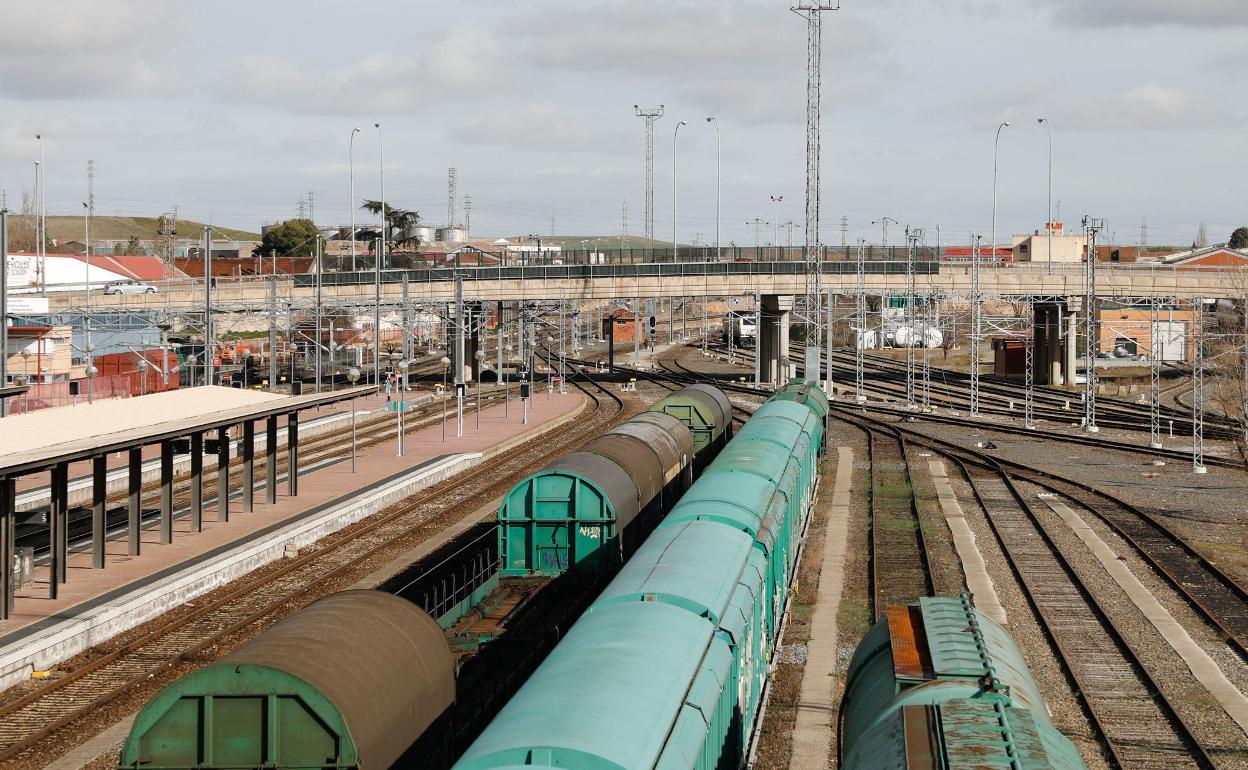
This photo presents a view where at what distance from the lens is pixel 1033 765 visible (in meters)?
8.46

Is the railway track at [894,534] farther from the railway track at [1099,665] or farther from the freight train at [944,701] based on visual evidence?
the freight train at [944,701]

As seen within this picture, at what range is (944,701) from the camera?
964cm

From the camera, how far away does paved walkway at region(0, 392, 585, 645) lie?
2298 centimetres

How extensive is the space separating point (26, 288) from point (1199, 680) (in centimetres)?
8497

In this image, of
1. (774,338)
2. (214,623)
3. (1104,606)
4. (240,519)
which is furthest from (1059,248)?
(214,623)

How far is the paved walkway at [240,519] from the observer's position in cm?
2298

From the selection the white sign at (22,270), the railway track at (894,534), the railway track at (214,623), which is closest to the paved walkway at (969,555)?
the railway track at (894,534)

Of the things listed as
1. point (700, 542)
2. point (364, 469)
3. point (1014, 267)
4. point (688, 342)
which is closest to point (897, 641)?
point (700, 542)

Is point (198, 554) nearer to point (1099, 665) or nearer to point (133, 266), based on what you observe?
point (1099, 665)

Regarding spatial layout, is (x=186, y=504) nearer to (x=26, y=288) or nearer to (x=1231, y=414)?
(x=1231, y=414)

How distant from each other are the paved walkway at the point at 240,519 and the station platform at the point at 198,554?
0.08ft

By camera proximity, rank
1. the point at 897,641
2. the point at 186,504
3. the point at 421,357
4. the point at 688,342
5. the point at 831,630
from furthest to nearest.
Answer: the point at 688,342 → the point at 421,357 → the point at 186,504 → the point at 831,630 → the point at 897,641

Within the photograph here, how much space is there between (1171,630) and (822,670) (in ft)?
24.3

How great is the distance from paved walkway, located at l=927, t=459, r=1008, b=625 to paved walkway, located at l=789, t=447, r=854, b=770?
2.73 m
